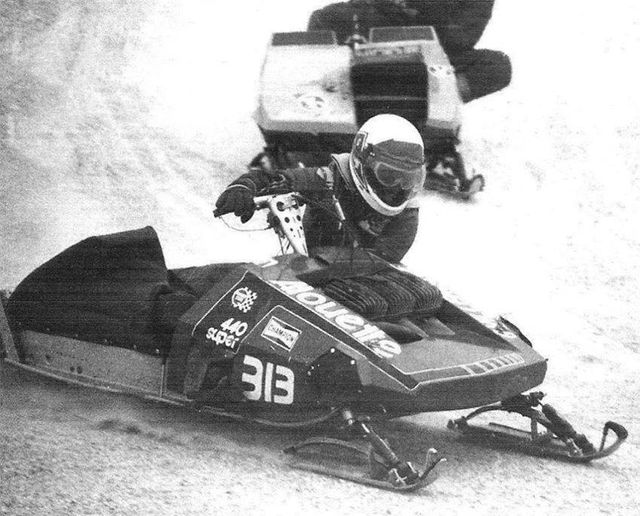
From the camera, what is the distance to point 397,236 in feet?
19.0

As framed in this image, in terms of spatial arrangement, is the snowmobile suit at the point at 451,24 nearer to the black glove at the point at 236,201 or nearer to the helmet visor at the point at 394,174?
the helmet visor at the point at 394,174

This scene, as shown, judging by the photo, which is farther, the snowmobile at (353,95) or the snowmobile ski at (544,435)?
the snowmobile at (353,95)

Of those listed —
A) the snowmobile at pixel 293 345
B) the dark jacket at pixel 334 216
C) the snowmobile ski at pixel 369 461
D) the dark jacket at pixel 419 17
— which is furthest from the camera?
the dark jacket at pixel 419 17

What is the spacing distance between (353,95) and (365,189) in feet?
14.4

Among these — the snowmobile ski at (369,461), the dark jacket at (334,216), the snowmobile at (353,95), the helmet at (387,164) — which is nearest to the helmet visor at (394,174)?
the helmet at (387,164)

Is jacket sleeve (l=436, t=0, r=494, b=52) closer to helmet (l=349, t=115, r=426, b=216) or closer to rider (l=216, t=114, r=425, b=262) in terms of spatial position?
rider (l=216, t=114, r=425, b=262)

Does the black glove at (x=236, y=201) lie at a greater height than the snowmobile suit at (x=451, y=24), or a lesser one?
greater

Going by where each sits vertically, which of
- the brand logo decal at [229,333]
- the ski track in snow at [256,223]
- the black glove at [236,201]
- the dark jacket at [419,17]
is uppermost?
the black glove at [236,201]

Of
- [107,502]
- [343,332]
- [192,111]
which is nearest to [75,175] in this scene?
[192,111]

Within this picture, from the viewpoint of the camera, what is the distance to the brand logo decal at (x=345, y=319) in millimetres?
4594

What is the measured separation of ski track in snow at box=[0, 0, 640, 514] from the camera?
14.0 feet

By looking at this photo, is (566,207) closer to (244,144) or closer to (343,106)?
(343,106)

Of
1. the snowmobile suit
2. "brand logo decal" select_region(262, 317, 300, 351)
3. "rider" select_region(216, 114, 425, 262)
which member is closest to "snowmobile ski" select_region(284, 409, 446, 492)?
"brand logo decal" select_region(262, 317, 300, 351)

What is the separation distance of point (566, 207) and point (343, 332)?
233 inches
